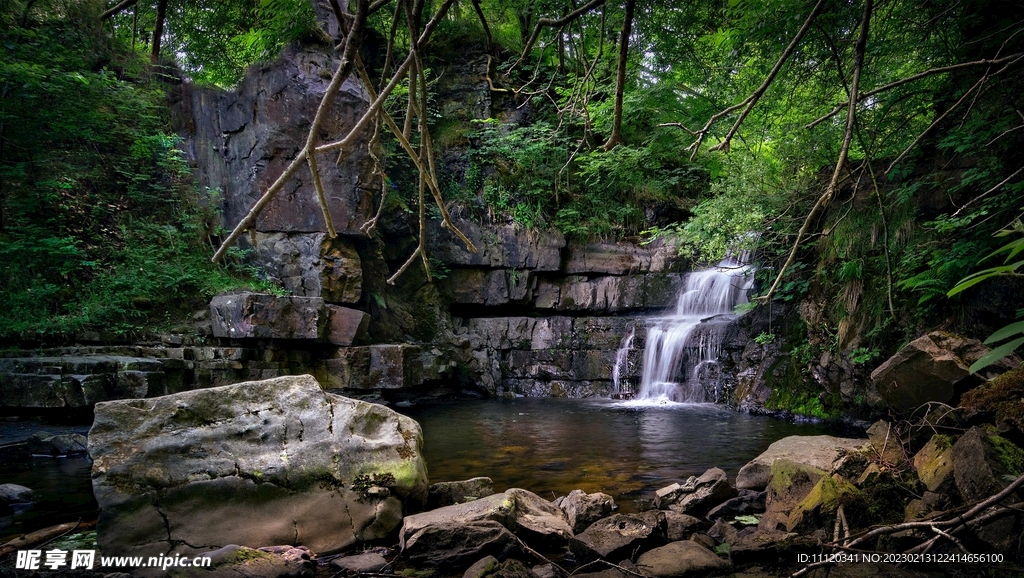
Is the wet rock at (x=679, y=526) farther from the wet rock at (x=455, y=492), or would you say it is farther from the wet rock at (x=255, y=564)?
the wet rock at (x=255, y=564)

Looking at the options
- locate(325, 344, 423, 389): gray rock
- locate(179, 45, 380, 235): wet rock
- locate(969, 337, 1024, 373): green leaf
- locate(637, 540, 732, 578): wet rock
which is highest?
locate(179, 45, 380, 235): wet rock

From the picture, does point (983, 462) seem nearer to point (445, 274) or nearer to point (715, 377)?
point (715, 377)

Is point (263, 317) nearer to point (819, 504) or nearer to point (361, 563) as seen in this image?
point (361, 563)

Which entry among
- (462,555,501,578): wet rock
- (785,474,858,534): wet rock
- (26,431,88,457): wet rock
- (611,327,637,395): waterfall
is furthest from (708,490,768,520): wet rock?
(611,327,637,395): waterfall

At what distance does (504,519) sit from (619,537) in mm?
746

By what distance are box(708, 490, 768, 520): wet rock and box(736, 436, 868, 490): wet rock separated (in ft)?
1.31

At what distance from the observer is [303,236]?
11.3 m

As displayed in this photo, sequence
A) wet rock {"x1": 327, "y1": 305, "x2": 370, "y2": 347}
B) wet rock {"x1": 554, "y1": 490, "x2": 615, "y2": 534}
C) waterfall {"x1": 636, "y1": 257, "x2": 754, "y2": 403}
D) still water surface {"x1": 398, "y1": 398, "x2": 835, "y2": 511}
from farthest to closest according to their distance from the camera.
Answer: waterfall {"x1": 636, "y1": 257, "x2": 754, "y2": 403} → wet rock {"x1": 327, "y1": 305, "x2": 370, "y2": 347} → still water surface {"x1": 398, "y1": 398, "x2": 835, "y2": 511} → wet rock {"x1": 554, "y1": 490, "x2": 615, "y2": 534}

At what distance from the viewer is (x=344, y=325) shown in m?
10.6

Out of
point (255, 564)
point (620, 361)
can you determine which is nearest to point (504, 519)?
point (255, 564)

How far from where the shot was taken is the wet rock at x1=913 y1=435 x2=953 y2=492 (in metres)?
3.27

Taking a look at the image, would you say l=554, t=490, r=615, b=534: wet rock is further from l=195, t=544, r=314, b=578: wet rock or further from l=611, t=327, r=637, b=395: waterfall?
l=611, t=327, r=637, b=395: waterfall

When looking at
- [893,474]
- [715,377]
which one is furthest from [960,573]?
[715,377]

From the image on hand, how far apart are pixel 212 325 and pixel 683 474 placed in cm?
820
